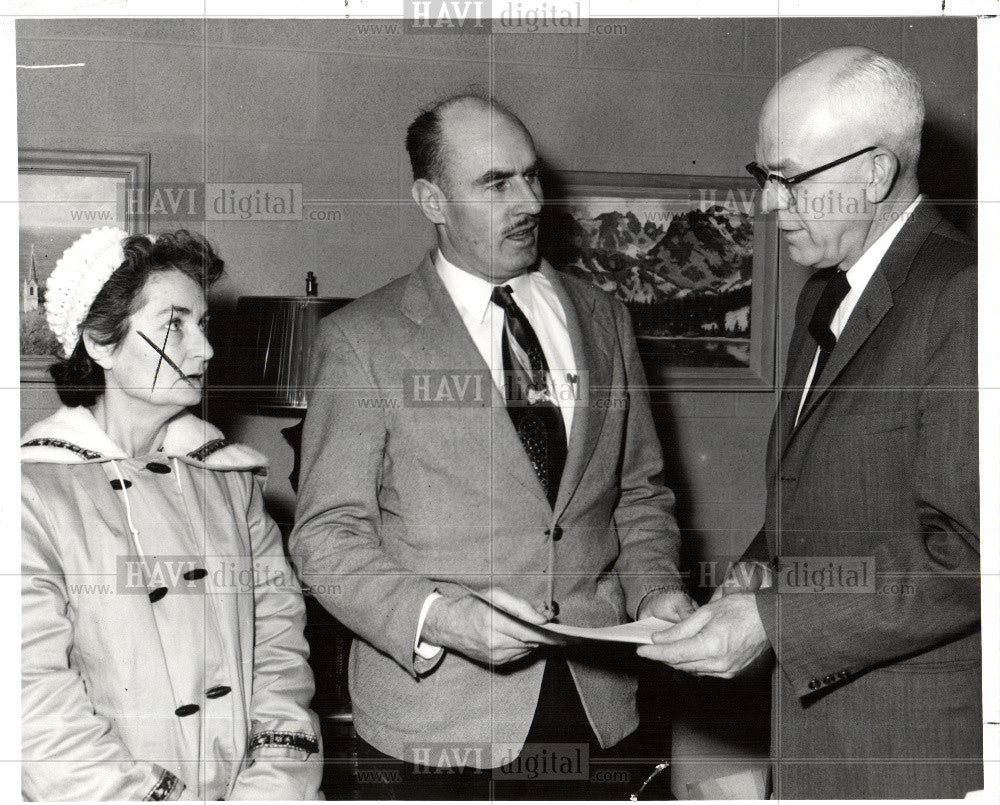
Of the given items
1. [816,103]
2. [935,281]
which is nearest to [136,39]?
[816,103]

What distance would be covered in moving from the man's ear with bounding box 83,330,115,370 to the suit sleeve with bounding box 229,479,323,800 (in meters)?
0.32

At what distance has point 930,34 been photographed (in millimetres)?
2367

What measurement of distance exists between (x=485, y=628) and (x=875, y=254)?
2.84 feet

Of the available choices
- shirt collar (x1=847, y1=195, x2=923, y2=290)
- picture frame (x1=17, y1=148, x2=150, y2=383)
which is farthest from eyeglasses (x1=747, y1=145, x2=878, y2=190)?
picture frame (x1=17, y1=148, x2=150, y2=383)

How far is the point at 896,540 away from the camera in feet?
4.73

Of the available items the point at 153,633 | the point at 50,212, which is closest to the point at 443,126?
the point at 50,212

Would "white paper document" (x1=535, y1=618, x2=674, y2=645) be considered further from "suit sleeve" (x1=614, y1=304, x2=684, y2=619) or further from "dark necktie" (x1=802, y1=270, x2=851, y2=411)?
"dark necktie" (x1=802, y1=270, x2=851, y2=411)

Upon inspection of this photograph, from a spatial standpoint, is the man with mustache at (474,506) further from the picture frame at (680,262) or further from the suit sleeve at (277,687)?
the picture frame at (680,262)

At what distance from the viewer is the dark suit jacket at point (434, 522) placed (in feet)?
5.29

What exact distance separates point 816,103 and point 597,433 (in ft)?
2.18

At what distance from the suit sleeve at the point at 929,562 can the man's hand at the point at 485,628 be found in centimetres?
37

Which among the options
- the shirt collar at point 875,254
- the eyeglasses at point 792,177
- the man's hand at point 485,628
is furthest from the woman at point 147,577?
the shirt collar at point 875,254

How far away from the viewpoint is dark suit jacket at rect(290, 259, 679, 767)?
5.29 feet

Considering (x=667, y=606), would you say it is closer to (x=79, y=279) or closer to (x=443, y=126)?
(x=443, y=126)
